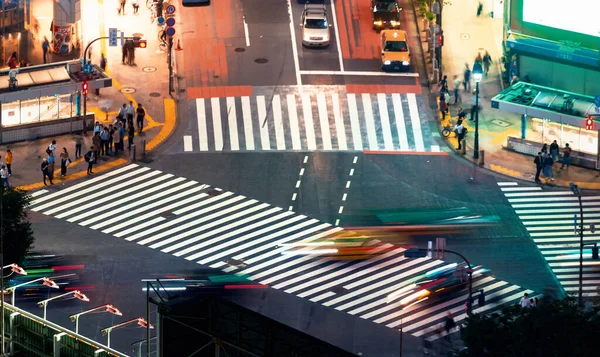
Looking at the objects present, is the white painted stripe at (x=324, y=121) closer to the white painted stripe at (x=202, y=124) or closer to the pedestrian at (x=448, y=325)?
the white painted stripe at (x=202, y=124)

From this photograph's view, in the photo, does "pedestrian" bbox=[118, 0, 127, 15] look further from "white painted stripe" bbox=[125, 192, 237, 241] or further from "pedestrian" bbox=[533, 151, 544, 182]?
"pedestrian" bbox=[533, 151, 544, 182]

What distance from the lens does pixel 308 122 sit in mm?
100000

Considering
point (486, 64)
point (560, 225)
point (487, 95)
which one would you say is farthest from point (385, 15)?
point (560, 225)

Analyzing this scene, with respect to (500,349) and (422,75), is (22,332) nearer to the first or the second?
(500,349)

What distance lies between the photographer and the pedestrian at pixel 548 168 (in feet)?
306

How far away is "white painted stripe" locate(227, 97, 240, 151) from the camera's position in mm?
97500

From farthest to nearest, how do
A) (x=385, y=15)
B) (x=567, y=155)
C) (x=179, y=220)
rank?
(x=385, y=15)
(x=567, y=155)
(x=179, y=220)

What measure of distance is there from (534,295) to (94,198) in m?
25.7

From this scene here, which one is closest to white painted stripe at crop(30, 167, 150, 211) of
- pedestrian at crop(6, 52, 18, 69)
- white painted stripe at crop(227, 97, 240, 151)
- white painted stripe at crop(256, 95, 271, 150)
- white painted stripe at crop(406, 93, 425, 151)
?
white painted stripe at crop(227, 97, 240, 151)

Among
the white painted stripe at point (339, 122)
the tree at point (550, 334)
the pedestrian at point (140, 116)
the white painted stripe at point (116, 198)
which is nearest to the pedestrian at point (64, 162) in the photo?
the white painted stripe at point (116, 198)

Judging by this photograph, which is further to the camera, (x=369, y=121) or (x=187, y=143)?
(x=369, y=121)

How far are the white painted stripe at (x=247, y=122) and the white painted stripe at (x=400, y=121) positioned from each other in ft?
29.7

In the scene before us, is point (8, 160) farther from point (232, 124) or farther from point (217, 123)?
point (232, 124)

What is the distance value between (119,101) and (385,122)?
1692 cm
